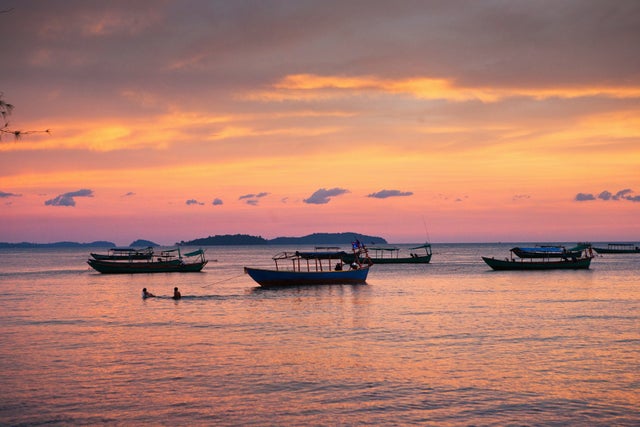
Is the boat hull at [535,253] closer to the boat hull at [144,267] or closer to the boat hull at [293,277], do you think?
the boat hull at [293,277]

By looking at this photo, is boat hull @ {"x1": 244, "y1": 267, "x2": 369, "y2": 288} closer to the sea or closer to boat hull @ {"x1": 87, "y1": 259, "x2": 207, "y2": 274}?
the sea

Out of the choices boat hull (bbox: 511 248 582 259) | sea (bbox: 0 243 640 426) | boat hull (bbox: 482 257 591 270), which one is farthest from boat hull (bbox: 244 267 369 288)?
boat hull (bbox: 482 257 591 270)

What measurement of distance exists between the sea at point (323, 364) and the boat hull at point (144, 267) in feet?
149

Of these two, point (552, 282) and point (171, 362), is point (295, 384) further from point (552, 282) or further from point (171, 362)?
point (552, 282)

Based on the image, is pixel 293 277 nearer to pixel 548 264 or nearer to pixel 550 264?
pixel 548 264

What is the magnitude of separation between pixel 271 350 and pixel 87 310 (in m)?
23.4

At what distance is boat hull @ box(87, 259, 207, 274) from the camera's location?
9362cm

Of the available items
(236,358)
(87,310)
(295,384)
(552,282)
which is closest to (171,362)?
(236,358)

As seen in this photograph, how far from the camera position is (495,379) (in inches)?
854

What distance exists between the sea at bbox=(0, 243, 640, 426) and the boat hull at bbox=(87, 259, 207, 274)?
45553mm

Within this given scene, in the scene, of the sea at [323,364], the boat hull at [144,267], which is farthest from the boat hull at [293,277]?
the boat hull at [144,267]

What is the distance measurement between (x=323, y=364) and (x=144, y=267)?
74158 millimetres

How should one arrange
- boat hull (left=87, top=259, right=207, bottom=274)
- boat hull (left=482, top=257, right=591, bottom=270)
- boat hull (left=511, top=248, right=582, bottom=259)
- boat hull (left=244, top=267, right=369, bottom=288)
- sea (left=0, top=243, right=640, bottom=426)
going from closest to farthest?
sea (left=0, top=243, right=640, bottom=426)
boat hull (left=244, top=267, right=369, bottom=288)
boat hull (left=511, top=248, right=582, bottom=259)
boat hull (left=87, top=259, right=207, bottom=274)
boat hull (left=482, top=257, right=591, bottom=270)

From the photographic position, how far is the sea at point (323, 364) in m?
18.0
